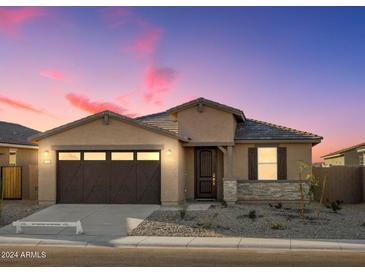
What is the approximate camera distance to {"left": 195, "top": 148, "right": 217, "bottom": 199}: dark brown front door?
24.1 metres

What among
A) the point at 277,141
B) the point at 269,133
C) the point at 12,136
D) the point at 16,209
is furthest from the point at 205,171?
the point at 12,136

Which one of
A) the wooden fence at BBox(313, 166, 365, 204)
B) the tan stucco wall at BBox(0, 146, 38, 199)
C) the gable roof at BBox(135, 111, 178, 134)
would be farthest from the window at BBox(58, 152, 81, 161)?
the wooden fence at BBox(313, 166, 365, 204)

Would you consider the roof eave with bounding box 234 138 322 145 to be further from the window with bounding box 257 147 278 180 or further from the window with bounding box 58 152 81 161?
the window with bounding box 58 152 81 161

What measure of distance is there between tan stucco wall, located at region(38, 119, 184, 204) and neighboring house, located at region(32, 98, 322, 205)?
0.04 meters

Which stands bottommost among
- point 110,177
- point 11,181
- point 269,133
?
point 11,181

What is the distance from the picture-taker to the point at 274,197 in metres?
23.2

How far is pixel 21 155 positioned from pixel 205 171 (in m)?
12.3

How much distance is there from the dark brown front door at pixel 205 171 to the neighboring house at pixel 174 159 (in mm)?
46

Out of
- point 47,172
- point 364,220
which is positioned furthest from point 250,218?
point 47,172

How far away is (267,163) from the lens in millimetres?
23828

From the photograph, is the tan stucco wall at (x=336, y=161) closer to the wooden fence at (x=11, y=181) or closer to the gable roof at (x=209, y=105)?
→ the gable roof at (x=209, y=105)

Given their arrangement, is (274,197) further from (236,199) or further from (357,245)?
(357,245)

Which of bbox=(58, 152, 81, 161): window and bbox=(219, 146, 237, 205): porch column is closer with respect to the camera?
bbox=(58, 152, 81, 161): window

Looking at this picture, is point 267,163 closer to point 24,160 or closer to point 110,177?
point 110,177
